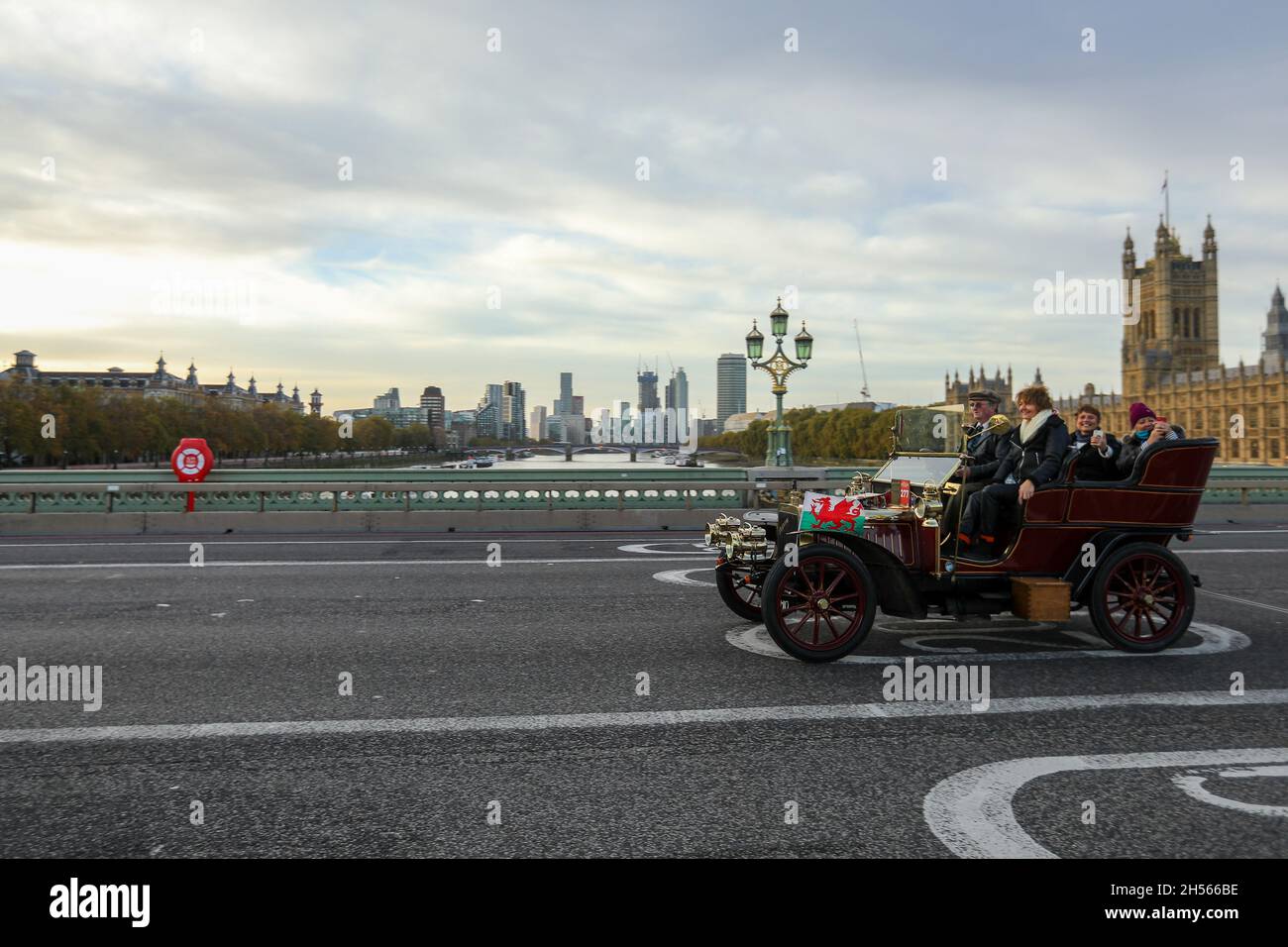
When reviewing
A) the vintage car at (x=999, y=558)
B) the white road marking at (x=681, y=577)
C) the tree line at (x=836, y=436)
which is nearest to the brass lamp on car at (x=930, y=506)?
the vintage car at (x=999, y=558)

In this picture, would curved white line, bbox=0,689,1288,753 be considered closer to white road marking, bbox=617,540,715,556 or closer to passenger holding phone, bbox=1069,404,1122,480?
passenger holding phone, bbox=1069,404,1122,480

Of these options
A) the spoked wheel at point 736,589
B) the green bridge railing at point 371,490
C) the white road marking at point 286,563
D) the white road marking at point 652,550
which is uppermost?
the green bridge railing at point 371,490

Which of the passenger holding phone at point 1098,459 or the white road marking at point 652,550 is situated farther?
the white road marking at point 652,550

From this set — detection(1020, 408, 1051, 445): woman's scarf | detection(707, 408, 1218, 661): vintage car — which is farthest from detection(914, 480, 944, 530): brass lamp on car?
detection(1020, 408, 1051, 445): woman's scarf

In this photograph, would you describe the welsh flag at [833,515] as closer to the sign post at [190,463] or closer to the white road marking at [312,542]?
the white road marking at [312,542]

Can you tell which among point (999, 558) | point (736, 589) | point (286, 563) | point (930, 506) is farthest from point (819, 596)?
point (286, 563)

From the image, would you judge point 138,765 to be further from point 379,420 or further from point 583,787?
point 379,420

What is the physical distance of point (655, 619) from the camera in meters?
8.40

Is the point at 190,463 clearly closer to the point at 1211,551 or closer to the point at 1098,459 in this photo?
the point at 1098,459

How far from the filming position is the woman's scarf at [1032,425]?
7.25 metres

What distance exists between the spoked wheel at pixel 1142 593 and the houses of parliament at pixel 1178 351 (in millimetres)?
133174

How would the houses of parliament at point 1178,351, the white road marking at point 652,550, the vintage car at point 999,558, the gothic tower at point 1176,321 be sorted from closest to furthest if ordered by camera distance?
the vintage car at point 999,558 → the white road marking at point 652,550 → the houses of parliament at point 1178,351 → the gothic tower at point 1176,321

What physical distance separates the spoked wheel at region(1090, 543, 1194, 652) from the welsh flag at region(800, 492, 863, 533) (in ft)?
6.33

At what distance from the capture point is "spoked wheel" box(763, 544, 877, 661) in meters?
6.61
